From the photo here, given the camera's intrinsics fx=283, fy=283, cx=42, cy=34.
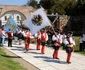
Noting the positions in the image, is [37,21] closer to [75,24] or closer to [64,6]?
[75,24]

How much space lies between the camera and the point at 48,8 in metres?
71.6

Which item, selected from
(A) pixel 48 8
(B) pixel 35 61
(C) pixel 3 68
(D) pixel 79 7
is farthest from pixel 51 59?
(A) pixel 48 8

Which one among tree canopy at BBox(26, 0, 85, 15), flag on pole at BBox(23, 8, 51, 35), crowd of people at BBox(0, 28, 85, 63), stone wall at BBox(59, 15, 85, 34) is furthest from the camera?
tree canopy at BBox(26, 0, 85, 15)

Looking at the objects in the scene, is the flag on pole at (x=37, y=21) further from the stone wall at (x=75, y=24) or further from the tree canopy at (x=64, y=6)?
the tree canopy at (x=64, y=6)

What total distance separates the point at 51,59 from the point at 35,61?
1069mm

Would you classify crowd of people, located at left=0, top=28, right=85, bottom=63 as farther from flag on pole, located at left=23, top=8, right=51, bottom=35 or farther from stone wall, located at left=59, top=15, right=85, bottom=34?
stone wall, located at left=59, top=15, right=85, bottom=34

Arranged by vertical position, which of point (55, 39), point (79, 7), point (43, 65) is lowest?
point (43, 65)

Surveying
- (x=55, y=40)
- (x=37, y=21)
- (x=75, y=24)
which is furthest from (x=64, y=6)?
(x=55, y=40)

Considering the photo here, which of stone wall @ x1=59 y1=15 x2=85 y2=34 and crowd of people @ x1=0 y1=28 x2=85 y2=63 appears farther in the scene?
stone wall @ x1=59 y1=15 x2=85 y2=34

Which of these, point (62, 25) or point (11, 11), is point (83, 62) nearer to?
point (62, 25)

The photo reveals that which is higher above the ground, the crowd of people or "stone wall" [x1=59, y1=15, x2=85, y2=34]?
"stone wall" [x1=59, y1=15, x2=85, y2=34]

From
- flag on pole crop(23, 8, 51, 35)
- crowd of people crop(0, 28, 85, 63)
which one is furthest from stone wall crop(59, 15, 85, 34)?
flag on pole crop(23, 8, 51, 35)

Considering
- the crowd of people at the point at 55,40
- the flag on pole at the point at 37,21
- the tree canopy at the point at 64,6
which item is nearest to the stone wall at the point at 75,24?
the tree canopy at the point at 64,6

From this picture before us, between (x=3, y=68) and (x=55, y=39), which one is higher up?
(x=55, y=39)
